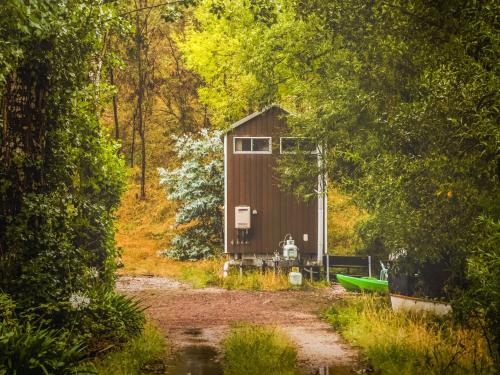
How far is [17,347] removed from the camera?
7.50 meters

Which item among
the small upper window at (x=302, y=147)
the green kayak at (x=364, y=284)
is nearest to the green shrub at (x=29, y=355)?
the green kayak at (x=364, y=284)

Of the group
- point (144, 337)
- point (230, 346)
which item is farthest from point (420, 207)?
point (144, 337)

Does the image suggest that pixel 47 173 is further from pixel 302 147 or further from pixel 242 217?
pixel 242 217

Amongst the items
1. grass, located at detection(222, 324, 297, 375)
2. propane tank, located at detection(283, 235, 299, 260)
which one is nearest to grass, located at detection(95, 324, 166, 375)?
grass, located at detection(222, 324, 297, 375)

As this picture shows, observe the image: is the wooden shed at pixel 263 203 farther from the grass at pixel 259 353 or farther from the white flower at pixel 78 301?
the white flower at pixel 78 301

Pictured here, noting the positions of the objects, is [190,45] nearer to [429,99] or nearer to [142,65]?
[142,65]

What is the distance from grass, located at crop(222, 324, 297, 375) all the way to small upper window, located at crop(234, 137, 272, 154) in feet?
37.6

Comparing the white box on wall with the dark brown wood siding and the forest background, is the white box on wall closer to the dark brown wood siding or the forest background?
the dark brown wood siding

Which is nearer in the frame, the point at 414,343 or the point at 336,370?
the point at 336,370

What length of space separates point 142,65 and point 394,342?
28.0 meters

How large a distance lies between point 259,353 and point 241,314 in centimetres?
583

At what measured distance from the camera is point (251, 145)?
23688 mm

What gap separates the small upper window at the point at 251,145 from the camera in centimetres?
2368

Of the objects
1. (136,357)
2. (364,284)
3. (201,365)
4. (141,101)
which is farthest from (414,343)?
(141,101)
